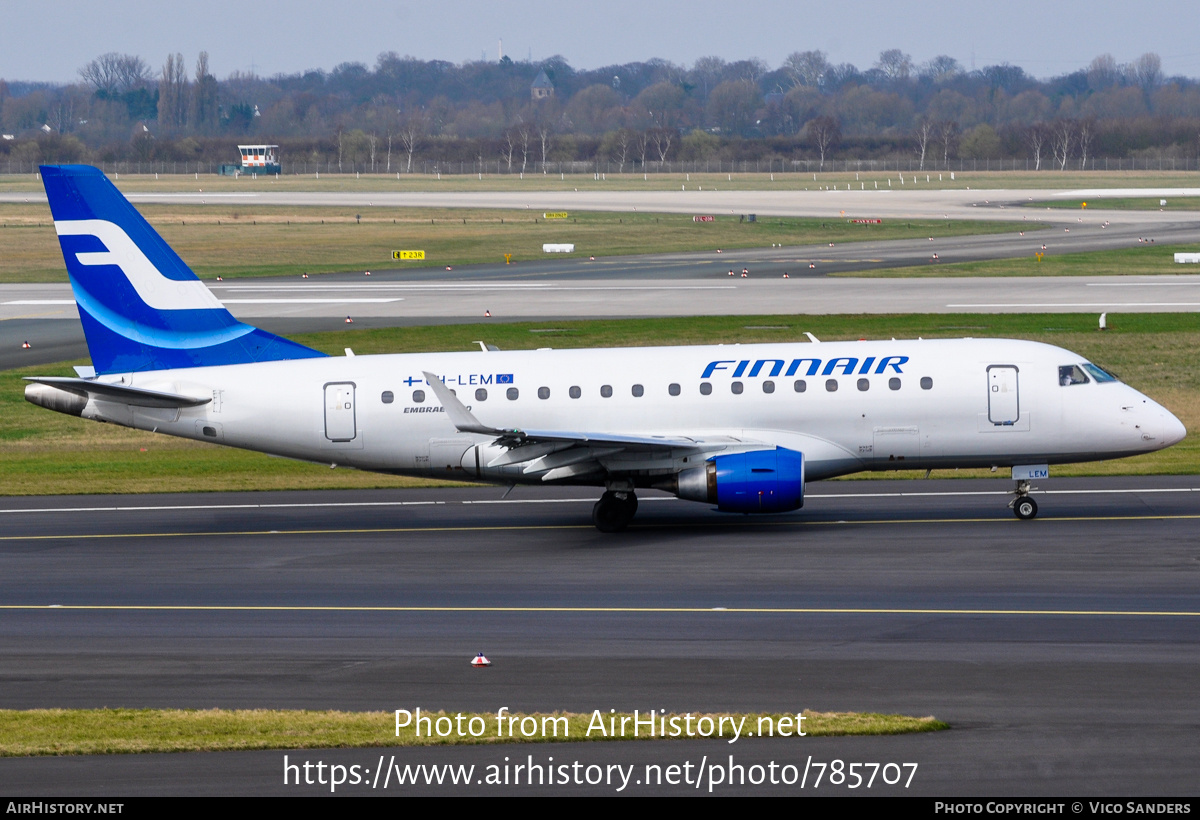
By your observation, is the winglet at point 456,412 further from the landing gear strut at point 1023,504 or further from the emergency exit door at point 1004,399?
the landing gear strut at point 1023,504

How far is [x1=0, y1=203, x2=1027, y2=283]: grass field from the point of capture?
9800 centimetres

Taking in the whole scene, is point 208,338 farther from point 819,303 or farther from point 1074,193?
point 1074,193

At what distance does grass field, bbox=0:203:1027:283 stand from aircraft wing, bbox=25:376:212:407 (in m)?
60.1

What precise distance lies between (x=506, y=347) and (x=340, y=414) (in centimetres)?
2453

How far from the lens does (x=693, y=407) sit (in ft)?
94.9

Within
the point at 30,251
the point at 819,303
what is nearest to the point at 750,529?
the point at 819,303

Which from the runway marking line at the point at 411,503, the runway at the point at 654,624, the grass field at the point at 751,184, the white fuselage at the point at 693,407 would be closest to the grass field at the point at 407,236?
the grass field at the point at 751,184

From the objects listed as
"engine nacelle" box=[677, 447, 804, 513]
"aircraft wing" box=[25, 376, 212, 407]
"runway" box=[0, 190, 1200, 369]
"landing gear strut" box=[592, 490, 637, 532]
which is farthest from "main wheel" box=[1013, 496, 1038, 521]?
"runway" box=[0, 190, 1200, 369]

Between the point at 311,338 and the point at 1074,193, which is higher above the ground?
the point at 1074,193

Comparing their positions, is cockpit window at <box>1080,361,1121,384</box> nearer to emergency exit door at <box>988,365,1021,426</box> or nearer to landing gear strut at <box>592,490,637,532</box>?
emergency exit door at <box>988,365,1021,426</box>

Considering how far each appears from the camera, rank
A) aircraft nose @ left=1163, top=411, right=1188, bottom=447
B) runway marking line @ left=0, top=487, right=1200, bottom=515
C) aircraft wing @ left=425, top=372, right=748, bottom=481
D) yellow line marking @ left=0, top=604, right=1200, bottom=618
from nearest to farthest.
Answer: yellow line marking @ left=0, top=604, right=1200, bottom=618 < aircraft wing @ left=425, top=372, right=748, bottom=481 < aircraft nose @ left=1163, top=411, right=1188, bottom=447 < runway marking line @ left=0, top=487, right=1200, bottom=515

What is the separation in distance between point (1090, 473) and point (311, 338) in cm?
3411

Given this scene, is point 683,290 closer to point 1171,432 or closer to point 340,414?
point 340,414

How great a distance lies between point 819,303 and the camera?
65.2 m
